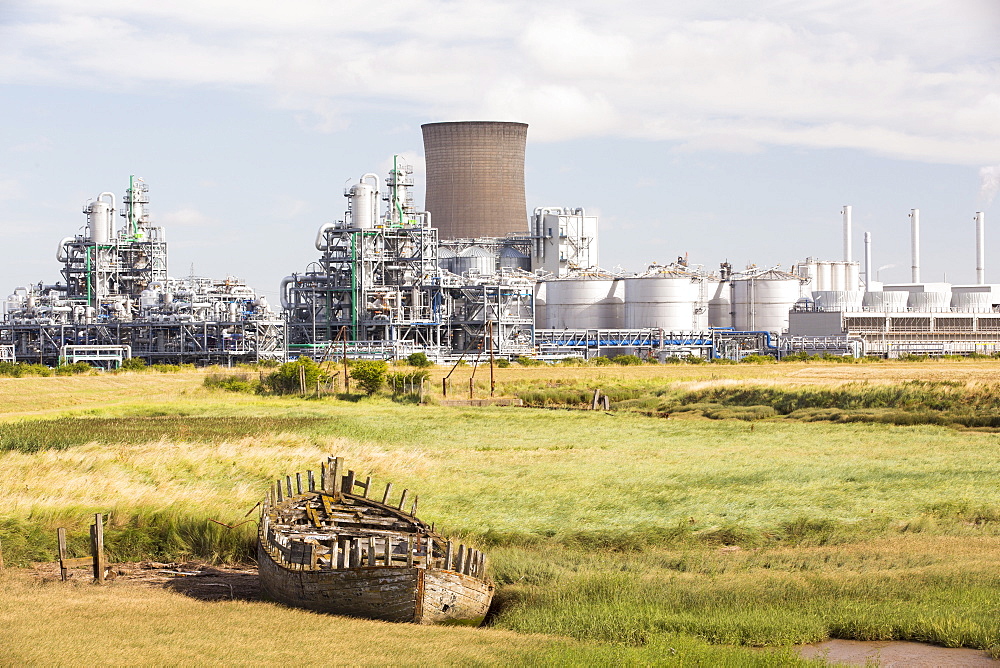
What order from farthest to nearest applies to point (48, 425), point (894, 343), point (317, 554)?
point (894, 343)
point (48, 425)
point (317, 554)

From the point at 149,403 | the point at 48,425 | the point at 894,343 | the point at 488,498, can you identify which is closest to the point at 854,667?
the point at 488,498

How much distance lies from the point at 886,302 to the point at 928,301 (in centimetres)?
594

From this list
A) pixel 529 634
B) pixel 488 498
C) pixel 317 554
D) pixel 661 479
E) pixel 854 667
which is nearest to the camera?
pixel 854 667

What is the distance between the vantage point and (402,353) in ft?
304

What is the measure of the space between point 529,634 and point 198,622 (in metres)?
4.23

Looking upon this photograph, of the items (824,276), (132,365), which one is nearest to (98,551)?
(132,365)

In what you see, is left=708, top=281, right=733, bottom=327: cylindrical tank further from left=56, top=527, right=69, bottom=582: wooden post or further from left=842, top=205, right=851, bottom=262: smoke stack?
left=56, top=527, right=69, bottom=582: wooden post

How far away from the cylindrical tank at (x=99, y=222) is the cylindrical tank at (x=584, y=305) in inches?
1565

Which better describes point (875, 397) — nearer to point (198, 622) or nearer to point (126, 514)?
point (126, 514)

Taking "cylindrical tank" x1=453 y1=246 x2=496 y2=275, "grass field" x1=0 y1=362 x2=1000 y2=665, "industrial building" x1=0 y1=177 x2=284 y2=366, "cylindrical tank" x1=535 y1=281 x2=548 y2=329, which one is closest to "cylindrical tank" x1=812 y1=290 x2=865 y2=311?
"cylindrical tank" x1=535 y1=281 x2=548 y2=329

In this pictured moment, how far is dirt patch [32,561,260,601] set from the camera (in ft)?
60.5

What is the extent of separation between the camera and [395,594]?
15805mm

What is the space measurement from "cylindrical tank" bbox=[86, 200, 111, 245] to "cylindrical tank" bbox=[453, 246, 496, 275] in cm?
3128

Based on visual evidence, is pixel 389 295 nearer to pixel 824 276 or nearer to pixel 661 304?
pixel 661 304
